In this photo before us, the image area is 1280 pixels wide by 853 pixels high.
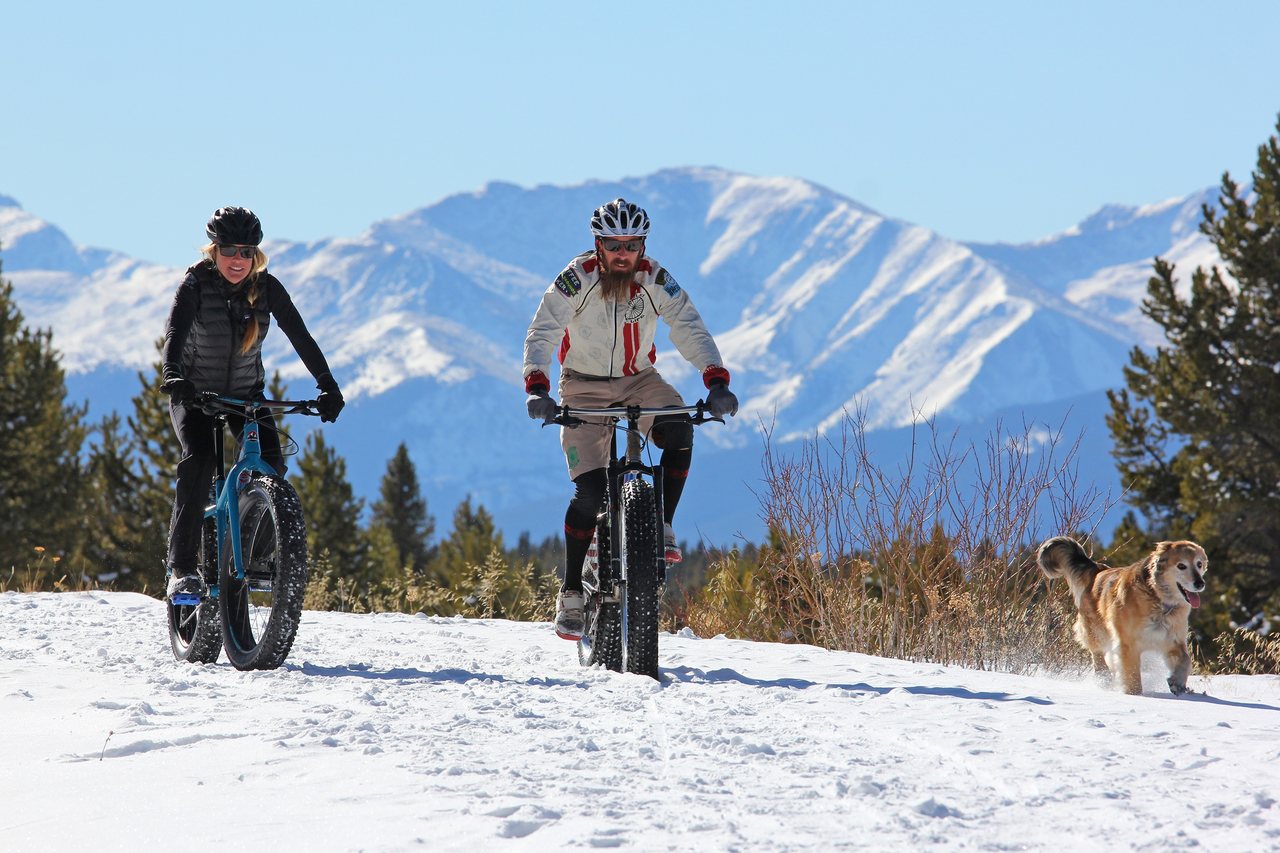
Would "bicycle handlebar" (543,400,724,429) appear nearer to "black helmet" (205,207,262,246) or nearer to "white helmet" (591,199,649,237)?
"white helmet" (591,199,649,237)

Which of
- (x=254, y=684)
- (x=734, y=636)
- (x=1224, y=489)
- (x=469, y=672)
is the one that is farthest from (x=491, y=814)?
(x=1224, y=489)

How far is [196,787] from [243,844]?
0.59 m

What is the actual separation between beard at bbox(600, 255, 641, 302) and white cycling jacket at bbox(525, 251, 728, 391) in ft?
0.09

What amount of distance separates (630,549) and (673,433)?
2.09 ft

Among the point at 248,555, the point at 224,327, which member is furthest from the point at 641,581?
the point at 224,327

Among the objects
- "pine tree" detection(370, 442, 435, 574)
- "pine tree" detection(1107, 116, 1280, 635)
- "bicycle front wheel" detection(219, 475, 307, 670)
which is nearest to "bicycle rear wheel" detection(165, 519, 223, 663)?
"bicycle front wheel" detection(219, 475, 307, 670)

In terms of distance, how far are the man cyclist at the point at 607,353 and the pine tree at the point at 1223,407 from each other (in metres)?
20.2

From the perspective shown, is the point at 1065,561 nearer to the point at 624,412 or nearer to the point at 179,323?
the point at 624,412

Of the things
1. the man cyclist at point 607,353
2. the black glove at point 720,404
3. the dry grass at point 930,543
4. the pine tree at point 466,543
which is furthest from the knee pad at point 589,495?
the pine tree at point 466,543

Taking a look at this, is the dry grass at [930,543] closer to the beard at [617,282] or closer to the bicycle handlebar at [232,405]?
the beard at [617,282]

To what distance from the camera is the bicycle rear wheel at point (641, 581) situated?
19.1 feet

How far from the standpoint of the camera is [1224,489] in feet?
84.3

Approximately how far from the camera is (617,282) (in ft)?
20.5

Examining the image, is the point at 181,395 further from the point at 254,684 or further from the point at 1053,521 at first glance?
the point at 1053,521
